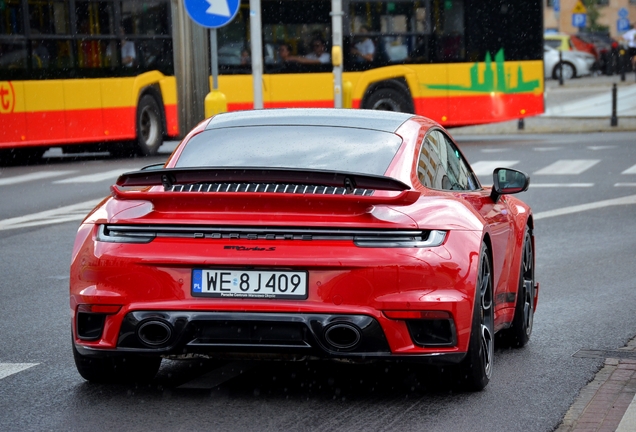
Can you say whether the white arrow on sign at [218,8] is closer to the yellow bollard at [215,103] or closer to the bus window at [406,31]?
the yellow bollard at [215,103]

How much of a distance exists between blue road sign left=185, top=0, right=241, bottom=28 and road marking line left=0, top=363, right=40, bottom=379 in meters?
11.4

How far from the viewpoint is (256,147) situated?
7055mm

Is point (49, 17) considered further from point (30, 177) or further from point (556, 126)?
point (556, 126)

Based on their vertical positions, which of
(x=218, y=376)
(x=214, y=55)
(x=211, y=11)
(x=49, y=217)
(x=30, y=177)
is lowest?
(x=30, y=177)

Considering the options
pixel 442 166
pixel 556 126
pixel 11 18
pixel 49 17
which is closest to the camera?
pixel 442 166

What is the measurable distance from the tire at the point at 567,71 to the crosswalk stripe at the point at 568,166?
3441 centimetres

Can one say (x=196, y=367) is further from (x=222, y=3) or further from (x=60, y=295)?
(x=222, y=3)

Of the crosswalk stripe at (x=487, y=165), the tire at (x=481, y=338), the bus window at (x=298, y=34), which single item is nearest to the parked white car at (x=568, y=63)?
the bus window at (x=298, y=34)

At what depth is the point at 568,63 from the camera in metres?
56.8

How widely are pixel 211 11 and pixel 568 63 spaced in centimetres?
3997

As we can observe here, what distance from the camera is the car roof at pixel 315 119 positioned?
7250mm

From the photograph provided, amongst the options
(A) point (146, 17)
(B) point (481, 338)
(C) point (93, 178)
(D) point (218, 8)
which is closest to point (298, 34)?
(A) point (146, 17)

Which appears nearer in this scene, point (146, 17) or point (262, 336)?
point (262, 336)

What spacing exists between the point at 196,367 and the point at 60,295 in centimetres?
307
